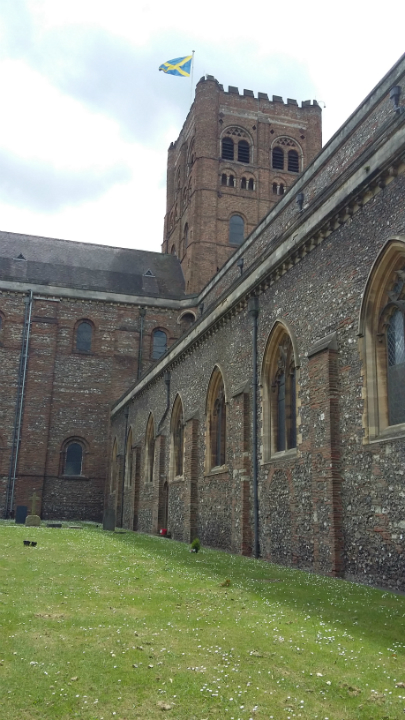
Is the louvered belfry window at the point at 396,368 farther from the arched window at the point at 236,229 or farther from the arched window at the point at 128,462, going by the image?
the arched window at the point at 236,229

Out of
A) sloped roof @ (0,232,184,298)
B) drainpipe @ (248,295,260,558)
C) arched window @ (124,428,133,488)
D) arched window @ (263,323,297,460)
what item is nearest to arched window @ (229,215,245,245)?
sloped roof @ (0,232,184,298)

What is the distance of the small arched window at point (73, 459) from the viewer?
36.7 meters

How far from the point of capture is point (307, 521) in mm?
13078

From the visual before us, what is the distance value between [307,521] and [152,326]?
27968 millimetres

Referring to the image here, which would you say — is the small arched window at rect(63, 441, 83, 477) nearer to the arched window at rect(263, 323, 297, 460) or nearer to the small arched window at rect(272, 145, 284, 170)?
the arched window at rect(263, 323, 297, 460)

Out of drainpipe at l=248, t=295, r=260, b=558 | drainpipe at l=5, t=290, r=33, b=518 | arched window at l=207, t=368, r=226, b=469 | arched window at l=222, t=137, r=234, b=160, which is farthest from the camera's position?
arched window at l=222, t=137, r=234, b=160

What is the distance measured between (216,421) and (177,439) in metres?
4.77

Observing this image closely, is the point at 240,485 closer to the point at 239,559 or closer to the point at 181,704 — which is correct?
the point at 239,559

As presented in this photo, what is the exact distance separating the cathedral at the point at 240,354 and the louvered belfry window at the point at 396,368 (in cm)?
4

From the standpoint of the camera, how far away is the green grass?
16.9 feet

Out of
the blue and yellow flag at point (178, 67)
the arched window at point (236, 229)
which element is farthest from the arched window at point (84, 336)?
the blue and yellow flag at point (178, 67)

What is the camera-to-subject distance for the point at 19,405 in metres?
36.3

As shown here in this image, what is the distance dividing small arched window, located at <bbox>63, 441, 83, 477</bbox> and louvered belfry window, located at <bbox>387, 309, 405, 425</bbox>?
92.0 feet

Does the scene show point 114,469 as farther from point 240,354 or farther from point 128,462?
point 240,354
